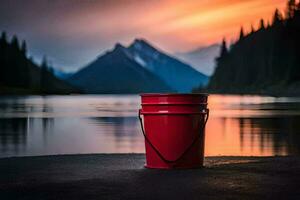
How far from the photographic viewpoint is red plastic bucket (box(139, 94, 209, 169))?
39.7 feet

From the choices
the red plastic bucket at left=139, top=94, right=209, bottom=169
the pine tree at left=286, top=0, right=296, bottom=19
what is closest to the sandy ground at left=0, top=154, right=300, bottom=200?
the red plastic bucket at left=139, top=94, right=209, bottom=169

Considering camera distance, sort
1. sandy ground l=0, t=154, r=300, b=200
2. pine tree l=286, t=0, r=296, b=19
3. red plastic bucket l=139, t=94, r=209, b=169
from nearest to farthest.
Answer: sandy ground l=0, t=154, r=300, b=200 → red plastic bucket l=139, t=94, r=209, b=169 → pine tree l=286, t=0, r=296, b=19

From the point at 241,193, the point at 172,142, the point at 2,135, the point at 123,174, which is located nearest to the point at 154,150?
the point at 172,142

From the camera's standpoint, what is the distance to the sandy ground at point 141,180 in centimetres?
891

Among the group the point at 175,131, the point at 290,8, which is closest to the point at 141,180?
the point at 175,131

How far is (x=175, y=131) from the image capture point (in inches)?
476

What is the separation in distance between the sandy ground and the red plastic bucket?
36 cm

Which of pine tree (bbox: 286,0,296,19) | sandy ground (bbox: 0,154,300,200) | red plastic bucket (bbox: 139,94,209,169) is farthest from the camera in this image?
pine tree (bbox: 286,0,296,19)

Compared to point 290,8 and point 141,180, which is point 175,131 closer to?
point 141,180

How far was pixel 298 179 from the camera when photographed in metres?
10.4

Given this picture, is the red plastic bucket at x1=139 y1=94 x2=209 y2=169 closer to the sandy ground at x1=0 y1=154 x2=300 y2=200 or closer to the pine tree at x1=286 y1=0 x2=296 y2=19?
the sandy ground at x1=0 y1=154 x2=300 y2=200

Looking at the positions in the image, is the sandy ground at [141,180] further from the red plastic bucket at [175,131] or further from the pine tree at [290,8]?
the pine tree at [290,8]

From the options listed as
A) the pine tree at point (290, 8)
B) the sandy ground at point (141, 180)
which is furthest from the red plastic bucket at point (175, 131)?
the pine tree at point (290, 8)

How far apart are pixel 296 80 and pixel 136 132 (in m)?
133
